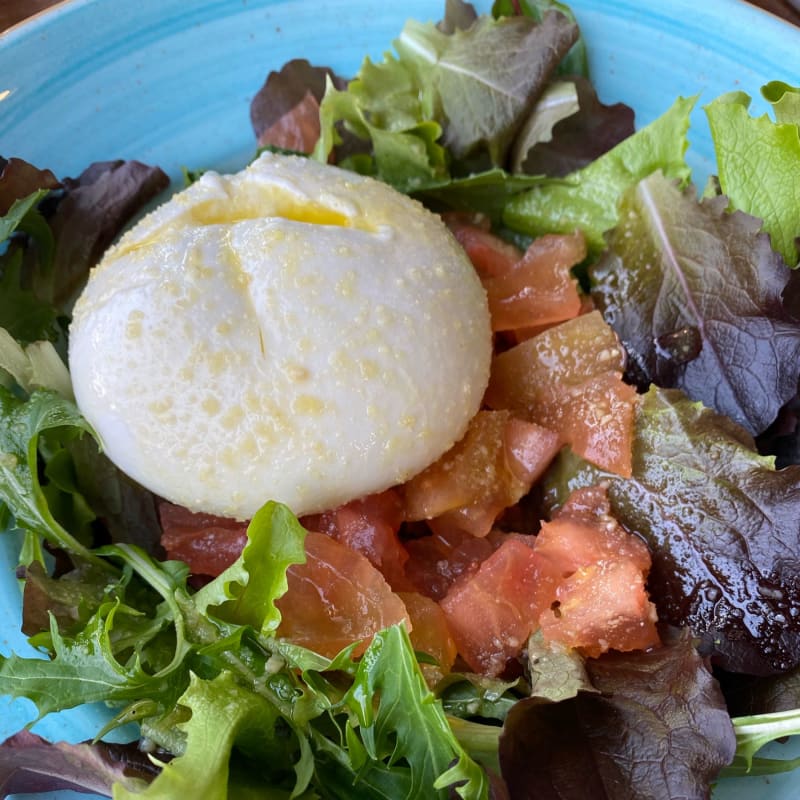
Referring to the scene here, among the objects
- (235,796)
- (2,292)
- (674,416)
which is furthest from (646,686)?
(2,292)

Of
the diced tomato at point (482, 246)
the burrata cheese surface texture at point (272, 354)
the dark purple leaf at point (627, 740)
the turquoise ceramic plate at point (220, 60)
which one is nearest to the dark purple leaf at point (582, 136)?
the turquoise ceramic plate at point (220, 60)

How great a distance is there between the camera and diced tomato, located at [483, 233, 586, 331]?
2.11 m

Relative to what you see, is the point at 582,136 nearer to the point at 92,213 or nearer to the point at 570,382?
the point at 570,382

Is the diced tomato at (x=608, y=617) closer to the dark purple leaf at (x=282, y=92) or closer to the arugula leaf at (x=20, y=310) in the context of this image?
the arugula leaf at (x=20, y=310)

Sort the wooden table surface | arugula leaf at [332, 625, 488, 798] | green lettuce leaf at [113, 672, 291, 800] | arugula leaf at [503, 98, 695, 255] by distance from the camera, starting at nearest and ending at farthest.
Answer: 1. green lettuce leaf at [113, 672, 291, 800]
2. arugula leaf at [332, 625, 488, 798]
3. arugula leaf at [503, 98, 695, 255]
4. the wooden table surface

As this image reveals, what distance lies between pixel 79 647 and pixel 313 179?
1.10 m

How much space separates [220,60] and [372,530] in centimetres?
149

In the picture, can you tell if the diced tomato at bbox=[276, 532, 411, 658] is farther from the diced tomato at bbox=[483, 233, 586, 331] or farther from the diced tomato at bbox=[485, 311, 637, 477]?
the diced tomato at bbox=[483, 233, 586, 331]

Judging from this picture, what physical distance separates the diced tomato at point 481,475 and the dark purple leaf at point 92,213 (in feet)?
3.45

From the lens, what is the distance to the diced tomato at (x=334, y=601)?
1.70m

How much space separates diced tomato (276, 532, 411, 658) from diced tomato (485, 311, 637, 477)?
0.57 meters

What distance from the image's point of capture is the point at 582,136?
2.39m

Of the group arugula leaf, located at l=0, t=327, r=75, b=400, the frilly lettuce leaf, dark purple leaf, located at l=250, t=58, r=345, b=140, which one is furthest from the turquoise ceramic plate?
arugula leaf, located at l=0, t=327, r=75, b=400

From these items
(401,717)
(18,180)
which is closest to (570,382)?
(401,717)
